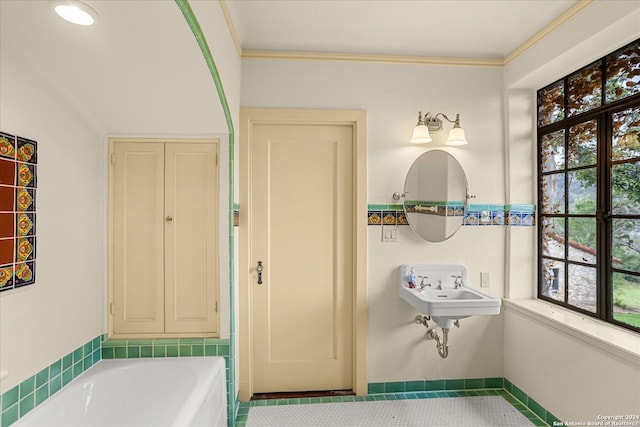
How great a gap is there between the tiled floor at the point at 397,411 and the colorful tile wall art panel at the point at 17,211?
1.47 metres

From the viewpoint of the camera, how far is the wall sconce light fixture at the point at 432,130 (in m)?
2.26

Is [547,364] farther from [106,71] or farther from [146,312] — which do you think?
[106,71]

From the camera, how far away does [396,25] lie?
2072 millimetres

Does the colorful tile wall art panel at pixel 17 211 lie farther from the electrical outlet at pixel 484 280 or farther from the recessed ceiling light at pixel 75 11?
the electrical outlet at pixel 484 280

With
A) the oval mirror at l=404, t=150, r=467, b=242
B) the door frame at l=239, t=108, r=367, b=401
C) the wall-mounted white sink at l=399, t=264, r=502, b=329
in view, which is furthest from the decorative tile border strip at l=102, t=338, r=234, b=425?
the oval mirror at l=404, t=150, r=467, b=242

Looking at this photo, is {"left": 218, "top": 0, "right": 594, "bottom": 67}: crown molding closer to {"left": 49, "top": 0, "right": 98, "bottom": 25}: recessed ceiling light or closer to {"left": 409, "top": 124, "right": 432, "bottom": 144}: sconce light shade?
{"left": 409, "top": 124, "right": 432, "bottom": 144}: sconce light shade

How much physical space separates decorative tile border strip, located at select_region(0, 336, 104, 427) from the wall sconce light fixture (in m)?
2.35

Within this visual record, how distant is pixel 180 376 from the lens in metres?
1.80

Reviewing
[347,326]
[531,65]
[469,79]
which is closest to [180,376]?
[347,326]

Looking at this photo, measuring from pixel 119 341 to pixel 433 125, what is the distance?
2453 mm

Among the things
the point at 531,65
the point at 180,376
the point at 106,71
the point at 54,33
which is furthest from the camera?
the point at 531,65

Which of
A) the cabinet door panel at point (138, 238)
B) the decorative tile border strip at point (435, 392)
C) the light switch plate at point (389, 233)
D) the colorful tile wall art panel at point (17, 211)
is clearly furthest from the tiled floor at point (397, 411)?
the colorful tile wall art panel at point (17, 211)

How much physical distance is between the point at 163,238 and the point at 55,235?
1.76ft

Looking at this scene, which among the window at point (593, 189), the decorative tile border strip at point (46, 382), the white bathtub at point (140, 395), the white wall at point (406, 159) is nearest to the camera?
the decorative tile border strip at point (46, 382)
